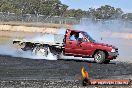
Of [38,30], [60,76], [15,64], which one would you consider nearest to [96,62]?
[15,64]

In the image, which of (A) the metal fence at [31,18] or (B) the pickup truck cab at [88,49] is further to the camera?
(A) the metal fence at [31,18]

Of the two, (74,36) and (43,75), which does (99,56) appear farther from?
(43,75)

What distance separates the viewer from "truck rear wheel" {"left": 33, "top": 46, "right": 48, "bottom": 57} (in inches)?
929

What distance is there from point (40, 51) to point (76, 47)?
6.93 feet

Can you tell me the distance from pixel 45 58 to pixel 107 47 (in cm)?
351

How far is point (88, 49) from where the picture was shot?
23.0 metres

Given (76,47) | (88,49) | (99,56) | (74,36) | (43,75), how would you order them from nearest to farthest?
(43,75) → (99,56) → (88,49) → (76,47) → (74,36)

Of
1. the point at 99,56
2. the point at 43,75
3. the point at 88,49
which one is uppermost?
the point at 88,49

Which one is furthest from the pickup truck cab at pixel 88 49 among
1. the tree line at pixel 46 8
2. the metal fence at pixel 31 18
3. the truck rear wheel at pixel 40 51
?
the tree line at pixel 46 8

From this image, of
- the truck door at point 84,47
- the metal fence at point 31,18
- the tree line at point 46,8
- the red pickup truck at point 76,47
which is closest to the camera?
the red pickup truck at point 76,47

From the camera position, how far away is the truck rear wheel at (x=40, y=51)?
929 inches

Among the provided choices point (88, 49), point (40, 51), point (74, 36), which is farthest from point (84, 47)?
point (40, 51)

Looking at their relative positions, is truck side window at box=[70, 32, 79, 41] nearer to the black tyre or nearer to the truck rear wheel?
the black tyre

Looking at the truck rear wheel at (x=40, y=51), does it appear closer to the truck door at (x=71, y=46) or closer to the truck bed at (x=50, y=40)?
the truck bed at (x=50, y=40)
